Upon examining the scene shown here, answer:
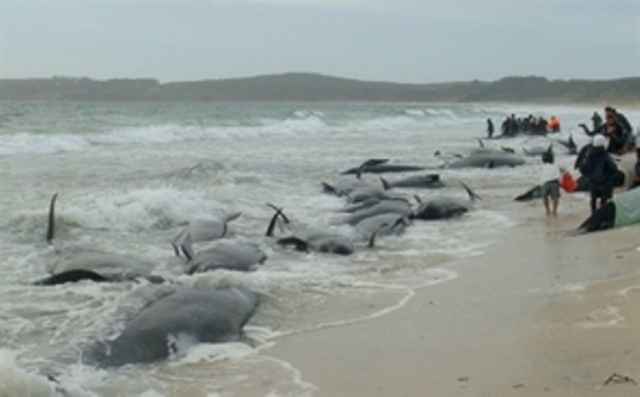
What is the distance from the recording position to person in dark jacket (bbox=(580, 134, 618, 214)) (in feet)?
36.4

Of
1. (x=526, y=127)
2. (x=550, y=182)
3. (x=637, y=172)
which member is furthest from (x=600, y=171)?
(x=526, y=127)

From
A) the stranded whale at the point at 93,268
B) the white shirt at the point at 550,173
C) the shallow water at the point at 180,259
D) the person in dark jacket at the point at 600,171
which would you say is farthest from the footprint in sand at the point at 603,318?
the white shirt at the point at 550,173

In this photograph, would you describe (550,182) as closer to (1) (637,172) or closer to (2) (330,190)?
(1) (637,172)

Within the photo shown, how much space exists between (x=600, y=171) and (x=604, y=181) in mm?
147

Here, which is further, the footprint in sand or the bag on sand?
the bag on sand

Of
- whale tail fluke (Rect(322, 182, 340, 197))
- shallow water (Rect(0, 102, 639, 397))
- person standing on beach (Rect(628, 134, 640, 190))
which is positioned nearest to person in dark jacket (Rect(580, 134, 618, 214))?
shallow water (Rect(0, 102, 639, 397))

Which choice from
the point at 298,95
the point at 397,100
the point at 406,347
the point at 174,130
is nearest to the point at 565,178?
the point at 406,347

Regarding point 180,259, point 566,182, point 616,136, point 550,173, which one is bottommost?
point 180,259

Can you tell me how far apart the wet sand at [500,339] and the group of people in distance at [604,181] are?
149 cm

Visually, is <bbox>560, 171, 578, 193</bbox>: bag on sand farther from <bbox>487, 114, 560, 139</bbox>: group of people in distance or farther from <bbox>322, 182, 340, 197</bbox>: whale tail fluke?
<bbox>487, 114, 560, 139</bbox>: group of people in distance

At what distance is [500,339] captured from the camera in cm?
564

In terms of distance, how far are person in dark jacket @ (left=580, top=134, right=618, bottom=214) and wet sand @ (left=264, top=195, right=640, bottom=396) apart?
268cm

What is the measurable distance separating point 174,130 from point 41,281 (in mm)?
33776

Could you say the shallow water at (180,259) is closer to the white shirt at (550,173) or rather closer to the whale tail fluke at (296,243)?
the whale tail fluke at (296,243)
